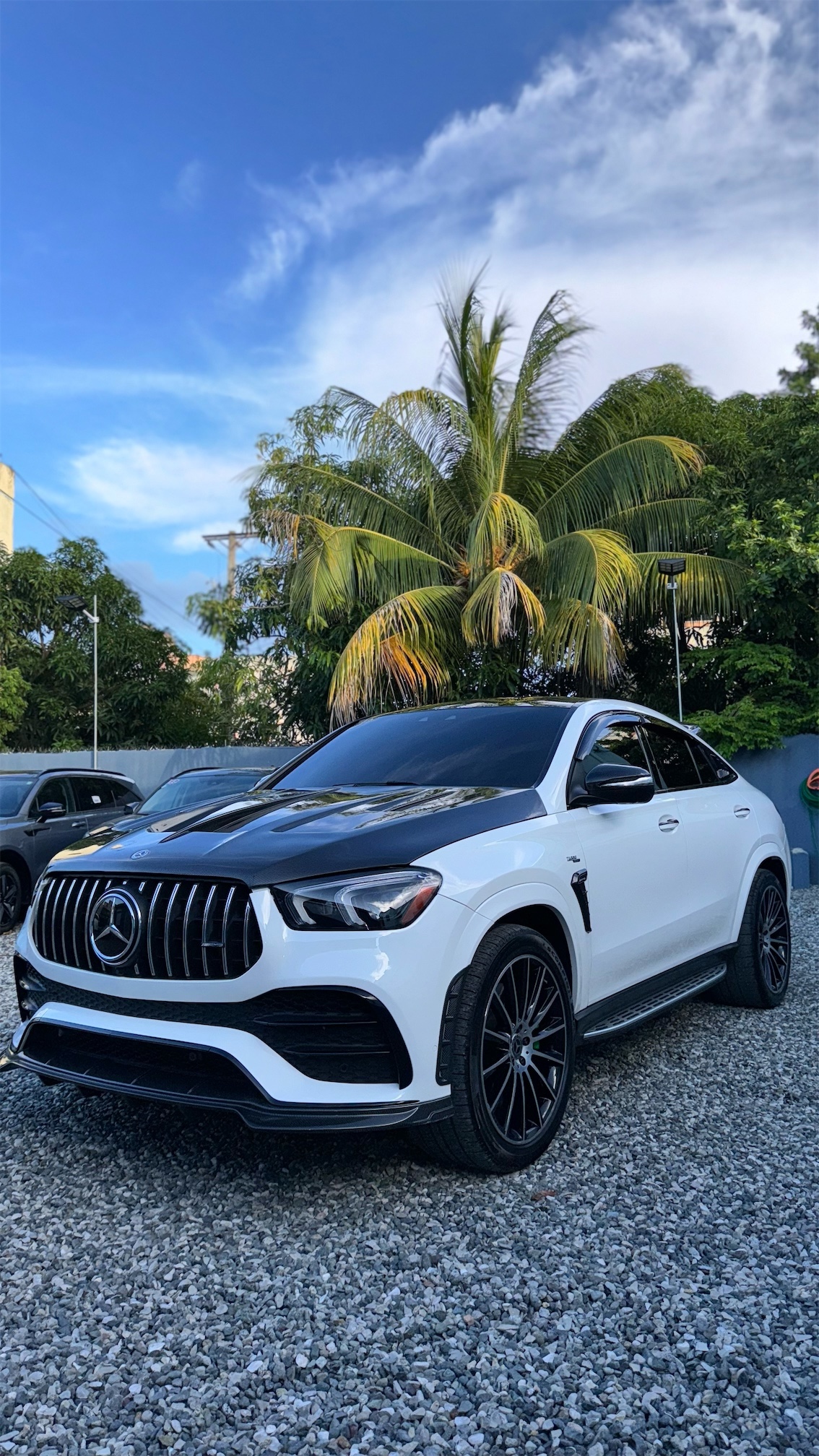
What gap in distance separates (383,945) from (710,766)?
3053 millimetres

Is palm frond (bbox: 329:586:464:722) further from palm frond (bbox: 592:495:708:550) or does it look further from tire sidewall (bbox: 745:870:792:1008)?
tire sidewall (bbox: 745:870:792:1008)

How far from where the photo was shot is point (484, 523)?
13.7m

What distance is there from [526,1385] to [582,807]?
211 cm

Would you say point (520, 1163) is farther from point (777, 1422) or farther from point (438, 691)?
point (438, 691)

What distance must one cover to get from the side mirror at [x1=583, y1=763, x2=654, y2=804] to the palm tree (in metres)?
9.22

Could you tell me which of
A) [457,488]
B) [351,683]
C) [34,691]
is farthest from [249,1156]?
[34,691]

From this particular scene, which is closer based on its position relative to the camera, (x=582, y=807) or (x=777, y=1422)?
(x=777, y=1422)

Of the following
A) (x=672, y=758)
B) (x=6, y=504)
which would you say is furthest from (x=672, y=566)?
(x=6, y=504)

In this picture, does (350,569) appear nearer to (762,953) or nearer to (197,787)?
(197,787)

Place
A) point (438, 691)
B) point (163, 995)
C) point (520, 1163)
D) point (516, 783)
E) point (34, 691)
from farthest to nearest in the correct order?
point (34, 691) → point (438, 691) → point (516, 783) → point (520, 1163) → point (163, 995)

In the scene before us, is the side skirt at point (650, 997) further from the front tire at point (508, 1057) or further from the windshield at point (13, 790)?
the windshield at point (13, 790)

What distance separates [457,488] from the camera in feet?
51.5

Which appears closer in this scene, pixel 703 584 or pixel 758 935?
pixel 758 935

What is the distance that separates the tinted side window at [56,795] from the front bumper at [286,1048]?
283 inches
